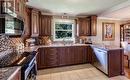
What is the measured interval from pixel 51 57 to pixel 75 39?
67.8 inches

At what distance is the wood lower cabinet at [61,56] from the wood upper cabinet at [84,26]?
2.78 feet

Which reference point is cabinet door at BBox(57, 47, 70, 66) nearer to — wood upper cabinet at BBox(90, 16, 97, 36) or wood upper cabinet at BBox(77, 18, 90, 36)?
wood upper cabinet at BBox(77, 18, 90, 36)

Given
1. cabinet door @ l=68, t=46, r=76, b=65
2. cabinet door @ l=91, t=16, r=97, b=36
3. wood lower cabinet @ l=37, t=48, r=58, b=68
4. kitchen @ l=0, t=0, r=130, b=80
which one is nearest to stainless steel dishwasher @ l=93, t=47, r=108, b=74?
kitchen @ l=0, t=0, r=130, b=80

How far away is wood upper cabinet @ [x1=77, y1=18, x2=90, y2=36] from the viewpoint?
5398mm

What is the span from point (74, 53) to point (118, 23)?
11.0 feet

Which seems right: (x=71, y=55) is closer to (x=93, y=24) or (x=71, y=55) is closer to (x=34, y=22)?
(x=93, y=24)

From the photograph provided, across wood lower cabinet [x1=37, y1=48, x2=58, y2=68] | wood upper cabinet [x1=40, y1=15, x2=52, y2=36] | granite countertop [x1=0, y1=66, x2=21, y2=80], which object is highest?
wood upper cabinet [x1=40, y1=15, x2=52, y2=36]

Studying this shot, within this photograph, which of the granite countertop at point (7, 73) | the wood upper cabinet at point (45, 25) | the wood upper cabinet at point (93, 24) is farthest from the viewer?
the wood upper cabinet at point (93, 24)

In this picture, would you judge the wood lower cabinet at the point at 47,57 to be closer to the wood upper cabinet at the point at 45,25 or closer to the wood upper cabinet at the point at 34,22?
the wood upper cabinet at the point at 34,22

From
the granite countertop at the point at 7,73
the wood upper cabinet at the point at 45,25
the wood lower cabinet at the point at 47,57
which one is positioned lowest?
the wood lower cabinet at the point at 47,57

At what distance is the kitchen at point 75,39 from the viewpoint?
3441 mm

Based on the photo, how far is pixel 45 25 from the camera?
478 centimetres

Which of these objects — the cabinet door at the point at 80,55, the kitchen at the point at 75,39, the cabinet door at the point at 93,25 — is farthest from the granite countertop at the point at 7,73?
the cabinet door at the point at 93,25

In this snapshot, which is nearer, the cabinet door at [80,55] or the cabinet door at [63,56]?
the cabinet door at [63,56]
